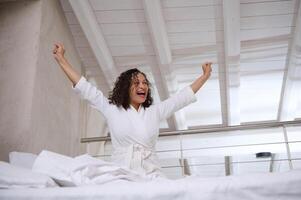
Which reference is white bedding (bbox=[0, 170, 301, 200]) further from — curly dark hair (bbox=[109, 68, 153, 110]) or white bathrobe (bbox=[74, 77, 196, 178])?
curly dark hair (bbox=[109, 68, 153, 110])

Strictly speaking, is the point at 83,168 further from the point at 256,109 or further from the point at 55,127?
the point at 256,109

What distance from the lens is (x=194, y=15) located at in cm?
220

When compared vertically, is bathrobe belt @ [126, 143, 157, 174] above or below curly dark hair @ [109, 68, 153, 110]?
below

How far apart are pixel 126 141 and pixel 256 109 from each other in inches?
104

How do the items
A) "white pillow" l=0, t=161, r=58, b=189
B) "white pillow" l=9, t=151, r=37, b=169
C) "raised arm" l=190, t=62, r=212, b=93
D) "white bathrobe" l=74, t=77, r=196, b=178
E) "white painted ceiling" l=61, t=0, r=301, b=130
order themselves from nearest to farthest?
"white pillow" l=0, t=161, r=58, b=189 → "white pillow" l=9, t=151, r=37, b=169 → "white bathrobe" l=74, t=77, r=196, b=178 → "raised arm" l=190, t=62, r=212, b=93 → "white painted ceiling" l=61, t=0, r=301, b=130

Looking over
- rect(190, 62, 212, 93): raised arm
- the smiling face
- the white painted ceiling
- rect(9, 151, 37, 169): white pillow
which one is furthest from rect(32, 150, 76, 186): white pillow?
the white painted ceiling

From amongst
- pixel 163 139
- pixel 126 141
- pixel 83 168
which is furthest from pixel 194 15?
pixel 163 139

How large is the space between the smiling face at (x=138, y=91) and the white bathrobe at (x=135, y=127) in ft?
0.11

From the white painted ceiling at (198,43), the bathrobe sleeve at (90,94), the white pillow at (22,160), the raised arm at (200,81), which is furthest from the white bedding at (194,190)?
the white painted ceiling at (198,43)

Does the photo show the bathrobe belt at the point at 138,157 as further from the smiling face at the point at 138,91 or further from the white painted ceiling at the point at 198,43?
the white painted ceiling at the point at 198,43

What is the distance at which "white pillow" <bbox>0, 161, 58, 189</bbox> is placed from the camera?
2.66 feet

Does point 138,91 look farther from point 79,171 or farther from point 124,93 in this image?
point 79,171

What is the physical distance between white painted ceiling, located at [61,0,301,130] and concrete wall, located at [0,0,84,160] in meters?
0.29

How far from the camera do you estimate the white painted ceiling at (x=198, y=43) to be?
83.7 inches
